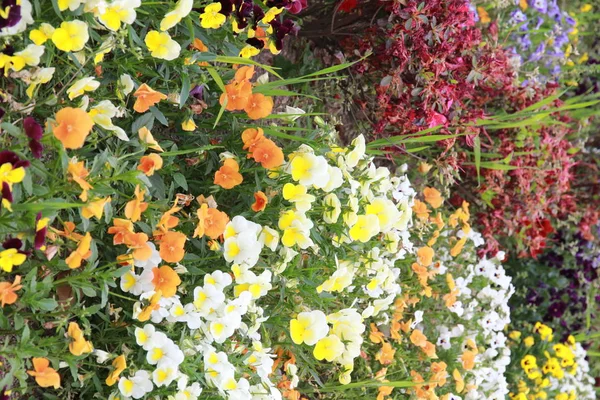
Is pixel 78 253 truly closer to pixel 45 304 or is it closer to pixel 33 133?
pixel 45 304

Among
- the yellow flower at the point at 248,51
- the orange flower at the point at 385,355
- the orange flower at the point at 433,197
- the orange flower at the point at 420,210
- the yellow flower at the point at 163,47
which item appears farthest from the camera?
the orange flower at the point at 433,197

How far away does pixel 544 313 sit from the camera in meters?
3.66

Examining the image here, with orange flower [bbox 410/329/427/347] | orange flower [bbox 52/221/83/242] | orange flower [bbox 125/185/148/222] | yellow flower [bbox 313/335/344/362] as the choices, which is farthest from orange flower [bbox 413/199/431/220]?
orange flower [bbox 52/221/83/242]

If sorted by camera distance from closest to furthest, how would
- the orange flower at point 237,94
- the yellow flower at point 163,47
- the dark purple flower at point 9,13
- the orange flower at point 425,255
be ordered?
the dark purple flower at point 9,13, the yellow flower at point 163,47, the orange flower at point 237,94, the orange flower at point 425,255

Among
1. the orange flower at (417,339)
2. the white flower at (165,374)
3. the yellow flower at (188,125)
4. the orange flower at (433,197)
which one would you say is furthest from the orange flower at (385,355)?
the yellow flower at (188,125)

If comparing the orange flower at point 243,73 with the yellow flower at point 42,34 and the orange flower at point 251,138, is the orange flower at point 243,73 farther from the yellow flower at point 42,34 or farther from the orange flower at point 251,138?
A: the yellow flower at point 42,34

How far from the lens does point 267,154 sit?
1.81 m

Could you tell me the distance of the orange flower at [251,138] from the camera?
1823mm

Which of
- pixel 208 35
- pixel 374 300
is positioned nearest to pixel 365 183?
pixel 374 300

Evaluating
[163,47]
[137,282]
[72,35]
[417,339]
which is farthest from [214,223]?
[417,339]

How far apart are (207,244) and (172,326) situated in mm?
265

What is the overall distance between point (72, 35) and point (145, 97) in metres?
0.26

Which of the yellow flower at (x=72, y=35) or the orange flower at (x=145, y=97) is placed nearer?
the yellow flower at (x=72, y=35)

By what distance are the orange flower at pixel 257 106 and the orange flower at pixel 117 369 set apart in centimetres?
74
